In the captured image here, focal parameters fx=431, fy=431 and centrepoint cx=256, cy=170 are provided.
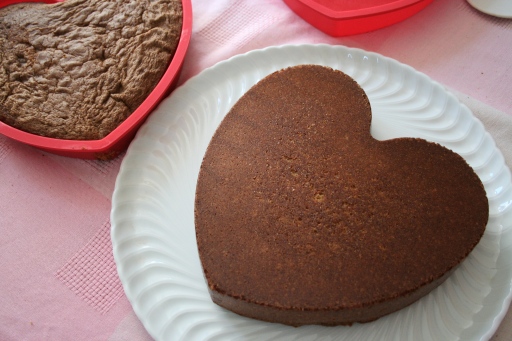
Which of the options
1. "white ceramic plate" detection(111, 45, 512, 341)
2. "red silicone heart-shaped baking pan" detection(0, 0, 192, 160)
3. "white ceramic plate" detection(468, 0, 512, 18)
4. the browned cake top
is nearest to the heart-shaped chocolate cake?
"white ceramic plate" detection(111, 45, 512, 341)

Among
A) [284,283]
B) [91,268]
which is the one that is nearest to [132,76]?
[91,268]

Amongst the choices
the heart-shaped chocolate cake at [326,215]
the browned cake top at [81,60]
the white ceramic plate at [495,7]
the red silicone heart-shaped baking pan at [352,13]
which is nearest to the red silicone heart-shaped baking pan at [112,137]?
the browned cake top at [81,60]

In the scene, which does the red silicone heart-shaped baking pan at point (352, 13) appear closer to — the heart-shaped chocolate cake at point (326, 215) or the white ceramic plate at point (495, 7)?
the white ceramic plate at point (495, 7)

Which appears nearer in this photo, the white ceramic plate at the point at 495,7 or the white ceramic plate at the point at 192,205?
the white ceramic plate at the point at 192,205

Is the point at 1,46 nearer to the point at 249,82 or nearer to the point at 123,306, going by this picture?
the point at 249,82

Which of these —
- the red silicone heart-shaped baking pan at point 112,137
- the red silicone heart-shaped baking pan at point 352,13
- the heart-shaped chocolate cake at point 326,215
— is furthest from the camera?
the red silicone heart-shaped baking pan at point 352,13

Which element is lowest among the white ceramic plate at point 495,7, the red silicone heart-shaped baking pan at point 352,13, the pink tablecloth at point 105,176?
the pink tablecloth at point 105,176

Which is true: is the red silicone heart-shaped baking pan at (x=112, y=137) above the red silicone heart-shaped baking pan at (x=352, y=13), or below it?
below
